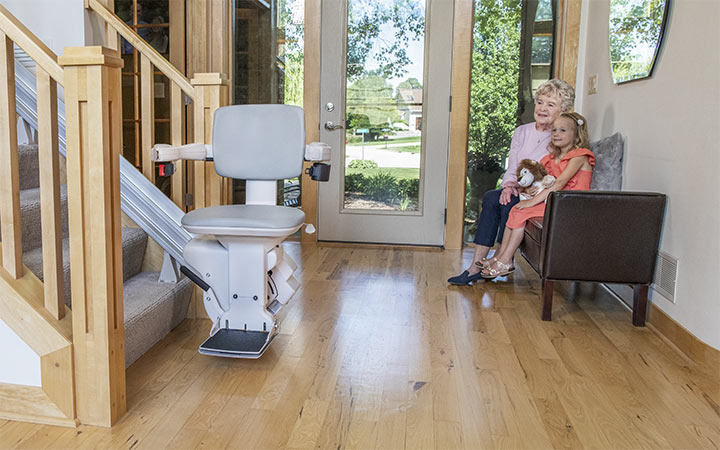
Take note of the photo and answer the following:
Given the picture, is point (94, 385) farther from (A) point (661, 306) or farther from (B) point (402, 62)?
(B) point (402, 62)

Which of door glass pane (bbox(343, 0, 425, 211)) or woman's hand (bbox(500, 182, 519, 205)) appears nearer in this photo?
woman's hand (bbox(500, 182, 519, 205))

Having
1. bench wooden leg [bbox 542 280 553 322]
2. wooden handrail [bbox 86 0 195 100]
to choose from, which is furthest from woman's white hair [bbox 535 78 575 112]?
wooden handrail [bbox 86 0 195 100]

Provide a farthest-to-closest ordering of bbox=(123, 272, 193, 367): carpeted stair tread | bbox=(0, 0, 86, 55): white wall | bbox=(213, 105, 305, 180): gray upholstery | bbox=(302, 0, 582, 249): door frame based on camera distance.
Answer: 1. bbox=(302, 0, 582, 249): door frame
2. bbox=(0, 0, 86, 55): white wall
3. bbox=(213, 105, 305, 180): gray upholstery
4. bbox=(123, 272, 193, 367): carpeted stair tread

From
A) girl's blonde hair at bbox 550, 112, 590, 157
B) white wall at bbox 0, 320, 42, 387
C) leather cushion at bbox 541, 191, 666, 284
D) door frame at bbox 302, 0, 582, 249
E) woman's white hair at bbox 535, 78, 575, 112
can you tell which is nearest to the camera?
white wall at bbox 0, 320, 42, 387

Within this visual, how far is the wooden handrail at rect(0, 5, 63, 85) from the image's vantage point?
1634 mm

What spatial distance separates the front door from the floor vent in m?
1.88

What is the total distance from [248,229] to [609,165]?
206 cm

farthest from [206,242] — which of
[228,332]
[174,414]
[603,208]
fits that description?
[603,208]

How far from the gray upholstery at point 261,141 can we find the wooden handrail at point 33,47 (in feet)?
2.71

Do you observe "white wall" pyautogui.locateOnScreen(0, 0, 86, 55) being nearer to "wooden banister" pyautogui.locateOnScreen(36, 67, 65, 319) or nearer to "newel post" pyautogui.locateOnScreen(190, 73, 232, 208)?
"newel post" pyautogui.locateOnScreen(190, 73, 232, 208)

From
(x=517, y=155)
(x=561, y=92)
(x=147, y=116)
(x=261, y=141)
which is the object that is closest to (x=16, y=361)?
(x=261, y=141)

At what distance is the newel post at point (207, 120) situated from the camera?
269cm

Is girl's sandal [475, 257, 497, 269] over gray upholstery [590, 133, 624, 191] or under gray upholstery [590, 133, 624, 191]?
under

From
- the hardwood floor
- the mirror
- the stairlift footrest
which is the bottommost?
the hardwood floor
